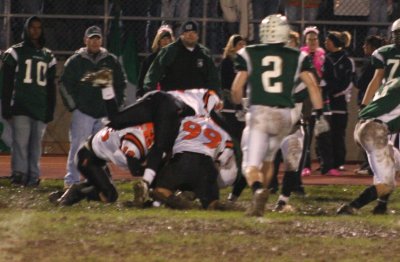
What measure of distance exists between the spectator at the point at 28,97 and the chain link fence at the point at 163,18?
5.00m

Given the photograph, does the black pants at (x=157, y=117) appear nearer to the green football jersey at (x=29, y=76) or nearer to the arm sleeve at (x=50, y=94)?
the green football jersey at (x=29, y=76)

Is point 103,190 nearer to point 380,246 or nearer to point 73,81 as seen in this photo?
point 73,81

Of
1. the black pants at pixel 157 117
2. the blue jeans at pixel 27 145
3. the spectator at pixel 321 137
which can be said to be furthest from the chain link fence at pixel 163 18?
the black pants at pixel 157 117

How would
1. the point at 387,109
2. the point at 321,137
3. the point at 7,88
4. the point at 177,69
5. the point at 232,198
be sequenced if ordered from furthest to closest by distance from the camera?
the point at 321,137 → the point at 7,88 → the point at 177,69 → the point at 232,198 → the point at 387,109

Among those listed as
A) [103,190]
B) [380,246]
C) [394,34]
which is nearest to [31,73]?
[103,190]

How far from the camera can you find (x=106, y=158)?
14.4 metres

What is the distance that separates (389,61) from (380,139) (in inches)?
49.7

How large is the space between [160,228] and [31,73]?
19.7ft

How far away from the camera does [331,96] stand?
2025cm

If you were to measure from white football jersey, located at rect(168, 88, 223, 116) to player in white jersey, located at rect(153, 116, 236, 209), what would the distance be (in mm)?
132

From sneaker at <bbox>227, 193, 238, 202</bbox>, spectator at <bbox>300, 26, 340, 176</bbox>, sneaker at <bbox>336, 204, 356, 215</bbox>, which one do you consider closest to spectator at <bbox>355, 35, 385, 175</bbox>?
spectator at <bbox>300, 26, 340, 176</bbox>

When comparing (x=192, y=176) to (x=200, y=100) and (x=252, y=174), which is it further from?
(x=252, y=174)

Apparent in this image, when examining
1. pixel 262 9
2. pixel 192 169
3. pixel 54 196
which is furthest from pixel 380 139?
pixel 262 9

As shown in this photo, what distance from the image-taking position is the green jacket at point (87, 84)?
16.8 metres
